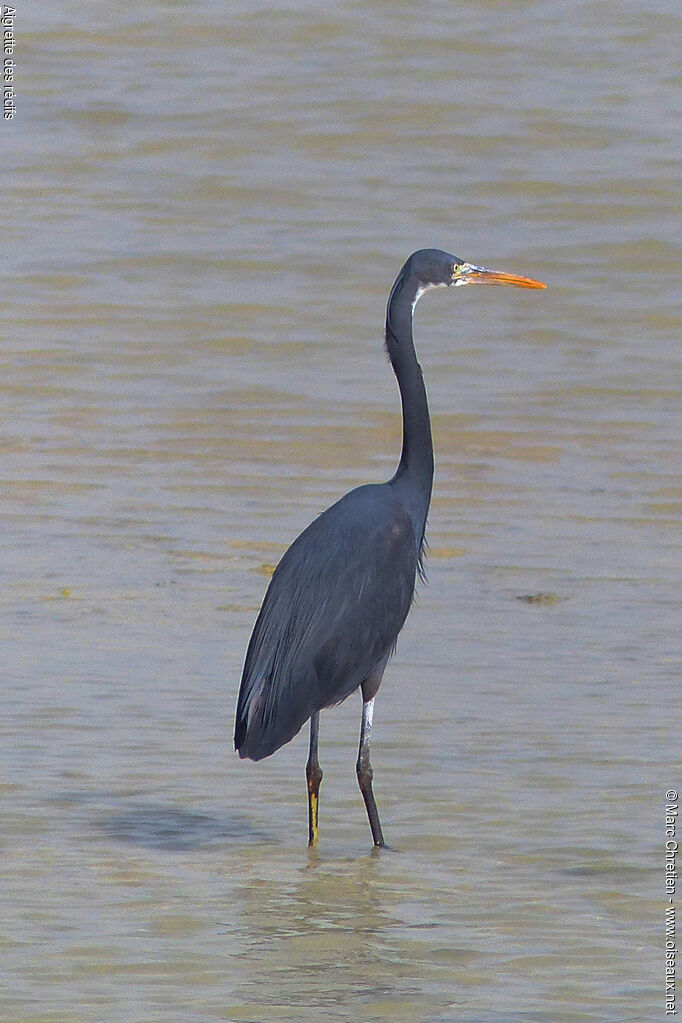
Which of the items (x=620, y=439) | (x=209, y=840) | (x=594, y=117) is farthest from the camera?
(x=594, y=117)

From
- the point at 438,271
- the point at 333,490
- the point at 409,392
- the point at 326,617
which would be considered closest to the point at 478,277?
the point at 438,271

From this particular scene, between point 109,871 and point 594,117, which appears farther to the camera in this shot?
point 594,117

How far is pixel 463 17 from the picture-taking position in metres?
19.0

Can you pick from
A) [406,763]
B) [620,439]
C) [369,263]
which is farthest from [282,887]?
[369,263]

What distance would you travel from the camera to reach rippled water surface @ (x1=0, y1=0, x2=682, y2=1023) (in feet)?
15.1

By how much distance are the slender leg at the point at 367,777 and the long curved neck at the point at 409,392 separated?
2.18 feet

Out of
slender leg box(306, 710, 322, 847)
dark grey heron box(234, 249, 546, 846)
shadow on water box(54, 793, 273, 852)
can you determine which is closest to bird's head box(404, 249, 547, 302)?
dark grey heron box(234, 249, 546, 846)

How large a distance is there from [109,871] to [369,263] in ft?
31.3

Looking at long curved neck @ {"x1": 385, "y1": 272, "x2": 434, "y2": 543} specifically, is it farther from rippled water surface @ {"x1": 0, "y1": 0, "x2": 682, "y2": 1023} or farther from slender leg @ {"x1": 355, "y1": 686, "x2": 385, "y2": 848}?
rippled water surface @ {"x1": 0, "y1": 0, "x2": 682, "y2": 1023}

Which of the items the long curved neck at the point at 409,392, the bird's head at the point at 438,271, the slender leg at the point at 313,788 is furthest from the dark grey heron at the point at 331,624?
the bird's head at the point at 438,271

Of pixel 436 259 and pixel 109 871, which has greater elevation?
pixel 436 259

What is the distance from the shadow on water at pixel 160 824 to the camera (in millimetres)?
5254

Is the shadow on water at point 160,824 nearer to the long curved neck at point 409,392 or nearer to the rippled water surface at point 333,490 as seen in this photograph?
the rippled water surface at point 333,490

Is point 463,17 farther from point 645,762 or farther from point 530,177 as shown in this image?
point 645,762
